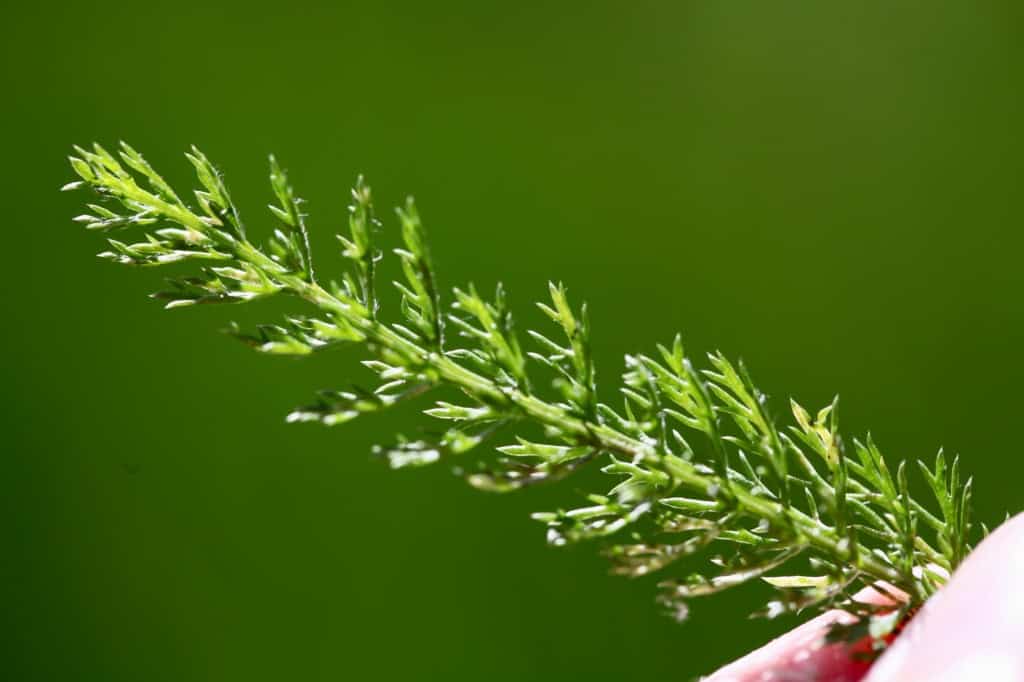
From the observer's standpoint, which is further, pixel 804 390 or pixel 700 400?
pixel 804 390

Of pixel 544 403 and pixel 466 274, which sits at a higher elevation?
pixel 466 274

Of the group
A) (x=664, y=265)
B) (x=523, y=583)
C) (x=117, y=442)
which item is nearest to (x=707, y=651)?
(x=523, y=583)

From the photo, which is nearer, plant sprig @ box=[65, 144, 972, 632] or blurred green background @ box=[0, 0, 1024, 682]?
plant sprig @ box=[65, 144, 972, 632]

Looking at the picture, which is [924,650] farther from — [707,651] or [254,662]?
[254,662]

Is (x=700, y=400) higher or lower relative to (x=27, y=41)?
lower

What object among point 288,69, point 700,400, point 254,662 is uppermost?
point 288,69

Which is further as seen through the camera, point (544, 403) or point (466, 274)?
point (466, 274)

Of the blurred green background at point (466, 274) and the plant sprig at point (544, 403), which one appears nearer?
the plant sprig at point (544, 403)
